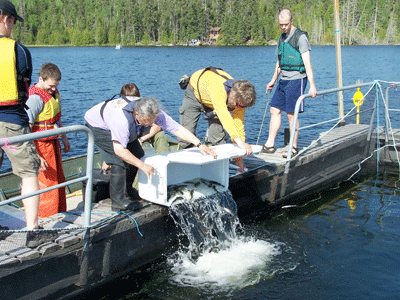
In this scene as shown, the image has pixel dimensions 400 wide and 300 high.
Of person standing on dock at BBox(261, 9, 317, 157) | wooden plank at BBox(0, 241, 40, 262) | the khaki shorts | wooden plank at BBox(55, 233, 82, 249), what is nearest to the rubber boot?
wooden plank at BBox(55, 233, 82, 249)

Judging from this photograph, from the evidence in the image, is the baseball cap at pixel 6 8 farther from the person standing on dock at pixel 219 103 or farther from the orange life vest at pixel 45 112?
the person standing on dock at pixel 219 103

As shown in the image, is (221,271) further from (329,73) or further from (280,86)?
(329,73)

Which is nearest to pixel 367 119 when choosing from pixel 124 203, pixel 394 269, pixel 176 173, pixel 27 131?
pixel 394 269

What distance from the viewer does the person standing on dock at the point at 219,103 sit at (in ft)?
18.3

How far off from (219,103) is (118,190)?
1.66 meters

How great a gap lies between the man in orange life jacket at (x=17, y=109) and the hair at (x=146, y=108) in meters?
1.09

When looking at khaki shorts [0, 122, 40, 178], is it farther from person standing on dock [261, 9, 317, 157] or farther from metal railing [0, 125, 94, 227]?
person standing on dock [261, 9, 317, 157]

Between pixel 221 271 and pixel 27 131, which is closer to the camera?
pixel 27 131

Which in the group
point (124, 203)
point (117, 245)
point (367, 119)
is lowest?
point (117, 245)

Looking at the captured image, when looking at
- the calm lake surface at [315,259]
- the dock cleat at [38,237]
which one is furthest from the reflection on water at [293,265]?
the dock cleat at [38,237]

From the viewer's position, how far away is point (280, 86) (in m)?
7.46

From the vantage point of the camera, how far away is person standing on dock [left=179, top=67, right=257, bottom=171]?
219 inches

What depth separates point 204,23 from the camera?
117500 mm

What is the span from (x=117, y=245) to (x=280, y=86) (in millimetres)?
3964
